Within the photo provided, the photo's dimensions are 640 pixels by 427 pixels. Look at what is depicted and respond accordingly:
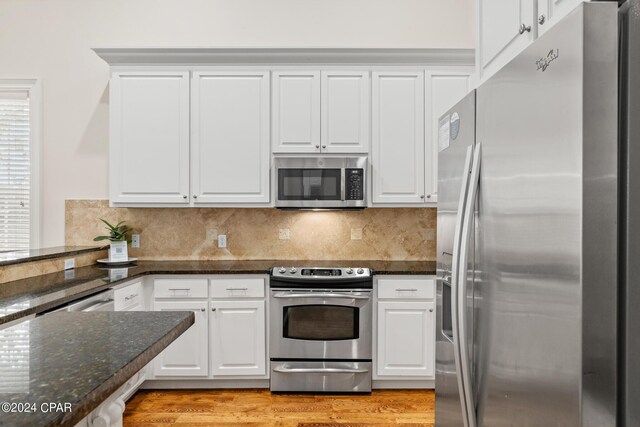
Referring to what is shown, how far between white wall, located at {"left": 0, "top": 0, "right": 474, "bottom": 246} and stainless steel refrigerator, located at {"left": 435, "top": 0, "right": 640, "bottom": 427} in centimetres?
275

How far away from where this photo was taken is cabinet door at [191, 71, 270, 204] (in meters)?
3.21

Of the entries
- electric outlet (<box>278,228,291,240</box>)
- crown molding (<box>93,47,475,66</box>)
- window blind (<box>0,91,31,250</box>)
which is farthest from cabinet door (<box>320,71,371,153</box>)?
window blind (<box>0,91,31,250</box>)

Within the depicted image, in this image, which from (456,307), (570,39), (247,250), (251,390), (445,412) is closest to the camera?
(570,39)

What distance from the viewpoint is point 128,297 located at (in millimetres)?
2781

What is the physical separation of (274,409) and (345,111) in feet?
7.36

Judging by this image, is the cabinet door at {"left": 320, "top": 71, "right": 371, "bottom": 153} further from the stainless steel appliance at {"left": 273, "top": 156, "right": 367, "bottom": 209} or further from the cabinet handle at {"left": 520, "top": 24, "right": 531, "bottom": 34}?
the cabinet handle at {"left": 520, "top": 24, "right": 531, "bottom": 34}

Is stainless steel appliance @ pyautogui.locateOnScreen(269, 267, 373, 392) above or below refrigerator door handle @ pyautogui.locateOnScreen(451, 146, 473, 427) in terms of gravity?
below

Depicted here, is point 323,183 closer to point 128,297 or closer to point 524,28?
point 128,297

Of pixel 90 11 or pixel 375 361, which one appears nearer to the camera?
pixel 375 361

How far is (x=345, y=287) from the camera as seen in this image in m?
2.95

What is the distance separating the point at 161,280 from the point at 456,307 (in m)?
2.35

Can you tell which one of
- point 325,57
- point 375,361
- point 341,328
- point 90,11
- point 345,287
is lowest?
point 375,361

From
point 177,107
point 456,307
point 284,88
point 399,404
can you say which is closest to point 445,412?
point 456,307

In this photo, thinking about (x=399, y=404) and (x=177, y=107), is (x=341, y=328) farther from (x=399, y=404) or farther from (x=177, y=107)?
(x=177, y=107)
